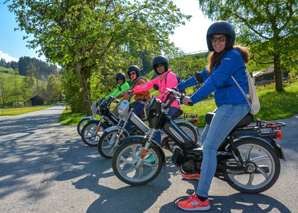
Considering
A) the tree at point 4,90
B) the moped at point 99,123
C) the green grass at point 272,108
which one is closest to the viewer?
the moped at point 99,123

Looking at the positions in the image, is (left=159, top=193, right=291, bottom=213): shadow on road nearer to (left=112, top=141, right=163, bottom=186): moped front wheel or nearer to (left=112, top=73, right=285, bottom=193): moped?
(left=112, top=73, right=285, bottom=193): moped

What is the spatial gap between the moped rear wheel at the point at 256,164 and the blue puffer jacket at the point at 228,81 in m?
0.59

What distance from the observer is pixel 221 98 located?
8.77 ft

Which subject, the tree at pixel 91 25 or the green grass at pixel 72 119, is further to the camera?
the green grass at pixel 72 119

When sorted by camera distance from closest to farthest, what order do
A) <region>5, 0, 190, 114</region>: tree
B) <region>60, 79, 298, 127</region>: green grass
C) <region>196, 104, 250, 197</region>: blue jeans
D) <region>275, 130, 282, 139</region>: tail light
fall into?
<region>196, 104, 250, 197</region>: blue jeans < <region>275, 130, 282, 139</region>: tail light < <region>60, 79, 298, 127</region>: green grass < <region>5, 0, 190, 114</region>: tree

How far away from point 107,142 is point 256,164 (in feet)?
9.70

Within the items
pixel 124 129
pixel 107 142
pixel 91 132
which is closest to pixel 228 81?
pixel 124 129

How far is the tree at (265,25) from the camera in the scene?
1375cm

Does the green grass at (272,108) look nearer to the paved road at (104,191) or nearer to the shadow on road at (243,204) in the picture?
the paved road at (104,191)

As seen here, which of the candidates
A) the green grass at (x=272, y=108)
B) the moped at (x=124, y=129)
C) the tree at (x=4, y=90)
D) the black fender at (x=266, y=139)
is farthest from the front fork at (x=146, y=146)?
the tree at (x=4, y=90)

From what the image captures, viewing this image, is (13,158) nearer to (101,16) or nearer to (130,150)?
(130,150)

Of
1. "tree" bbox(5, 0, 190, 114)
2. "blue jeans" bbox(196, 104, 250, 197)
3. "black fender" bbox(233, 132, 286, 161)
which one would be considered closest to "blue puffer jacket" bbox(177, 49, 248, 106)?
"blue jeans" bbox(196, 104, 250, 197)

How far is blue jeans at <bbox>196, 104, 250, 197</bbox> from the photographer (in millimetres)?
2527

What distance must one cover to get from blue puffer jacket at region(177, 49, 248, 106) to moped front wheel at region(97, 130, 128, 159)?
2.48 metres
